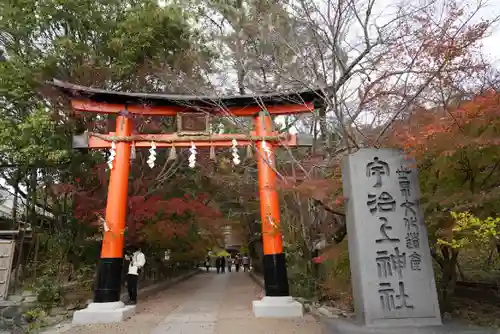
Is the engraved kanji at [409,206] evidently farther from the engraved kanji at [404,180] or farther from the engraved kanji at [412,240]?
the engraved kanji at [412,240]

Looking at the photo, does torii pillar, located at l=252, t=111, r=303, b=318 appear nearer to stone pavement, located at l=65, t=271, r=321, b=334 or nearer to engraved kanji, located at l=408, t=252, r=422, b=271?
stone pavement, located at l=65, t=271, r=321, b=334

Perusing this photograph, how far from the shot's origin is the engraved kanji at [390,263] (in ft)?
17.3

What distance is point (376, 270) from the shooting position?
5.25 metres

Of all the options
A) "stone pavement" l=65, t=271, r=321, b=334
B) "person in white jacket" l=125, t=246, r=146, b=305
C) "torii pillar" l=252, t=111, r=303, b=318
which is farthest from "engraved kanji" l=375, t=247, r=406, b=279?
"person in white jacket" l=125, t=246, r=146, b=305

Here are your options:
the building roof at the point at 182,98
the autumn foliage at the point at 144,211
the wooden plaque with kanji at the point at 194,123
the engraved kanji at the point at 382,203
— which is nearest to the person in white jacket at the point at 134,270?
the autumn foliage at the point at 144,211

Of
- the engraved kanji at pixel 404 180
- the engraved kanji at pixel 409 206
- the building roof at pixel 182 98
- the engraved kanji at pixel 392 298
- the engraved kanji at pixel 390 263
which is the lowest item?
the engraved kanji at pixel 392 298

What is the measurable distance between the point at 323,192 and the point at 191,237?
9.98 metres

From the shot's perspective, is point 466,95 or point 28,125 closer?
point 466,95

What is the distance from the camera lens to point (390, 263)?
529cm

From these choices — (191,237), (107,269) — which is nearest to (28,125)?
(107,269)

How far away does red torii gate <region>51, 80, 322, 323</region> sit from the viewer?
350 inches

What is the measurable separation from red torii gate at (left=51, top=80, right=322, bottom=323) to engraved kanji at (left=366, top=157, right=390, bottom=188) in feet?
11.2

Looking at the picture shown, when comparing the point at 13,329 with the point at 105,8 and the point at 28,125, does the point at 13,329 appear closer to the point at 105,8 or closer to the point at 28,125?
the point at 28,125

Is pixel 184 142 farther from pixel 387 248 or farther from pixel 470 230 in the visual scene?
pixel 470 230
